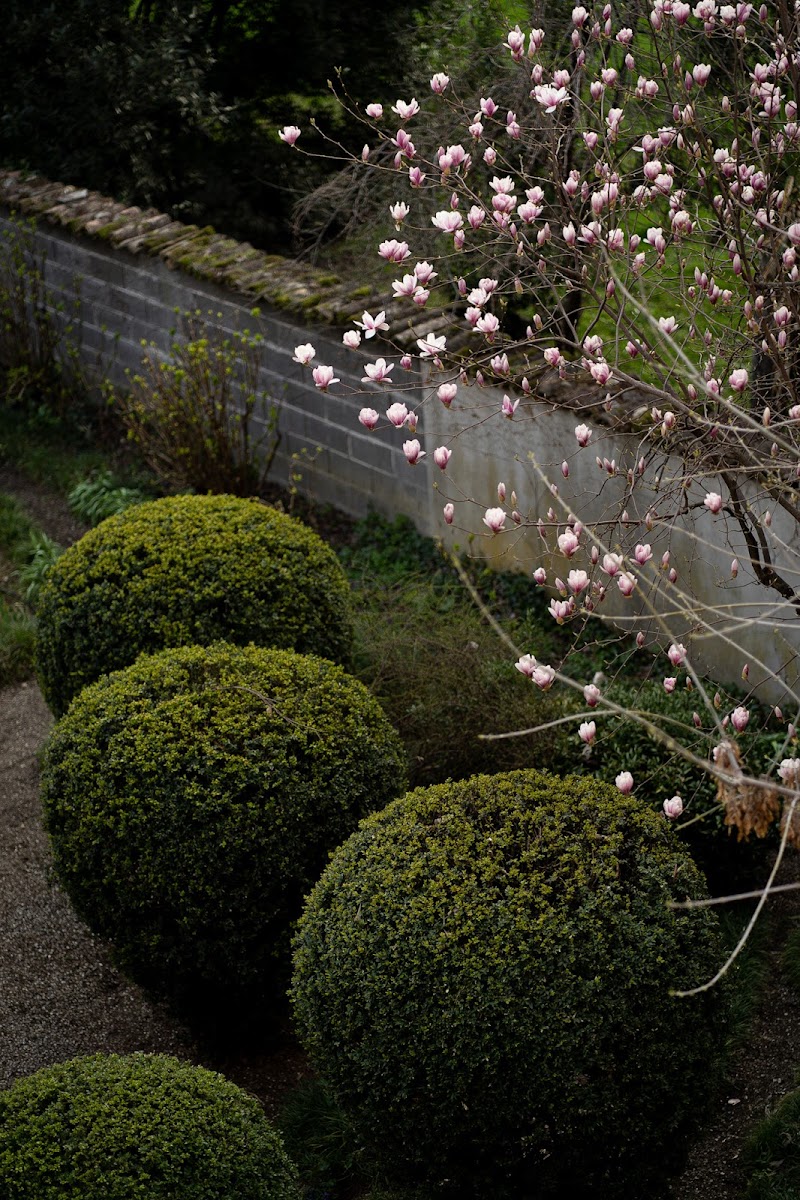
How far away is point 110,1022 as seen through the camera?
4477 mm

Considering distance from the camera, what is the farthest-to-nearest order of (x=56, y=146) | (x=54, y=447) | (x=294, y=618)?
(x=56, y=146) → (x=54, y=447) → (x=294, y=618)

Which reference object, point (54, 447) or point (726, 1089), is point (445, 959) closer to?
point (726, 1089)

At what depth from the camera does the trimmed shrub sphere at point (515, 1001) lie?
312 centimetres

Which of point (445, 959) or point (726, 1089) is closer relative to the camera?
point (445, 959)

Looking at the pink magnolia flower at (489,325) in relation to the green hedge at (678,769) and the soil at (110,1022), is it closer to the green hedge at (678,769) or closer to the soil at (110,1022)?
the green hedge at (678,769)

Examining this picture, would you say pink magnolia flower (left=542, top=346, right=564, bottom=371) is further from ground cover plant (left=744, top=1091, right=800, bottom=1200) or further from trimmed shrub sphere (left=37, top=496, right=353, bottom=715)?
ground cover plant (left=744, top=1091, right=800, bottom=1200)

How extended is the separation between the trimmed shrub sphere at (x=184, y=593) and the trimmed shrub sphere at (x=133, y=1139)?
191 cm

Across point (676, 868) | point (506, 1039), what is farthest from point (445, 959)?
point (676, 868)

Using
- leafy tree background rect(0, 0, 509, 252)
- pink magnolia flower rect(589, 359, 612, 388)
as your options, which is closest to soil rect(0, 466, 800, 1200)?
pink magnolia flower rect(589, 359, 612, 388)

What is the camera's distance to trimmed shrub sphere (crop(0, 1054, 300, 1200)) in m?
2.79

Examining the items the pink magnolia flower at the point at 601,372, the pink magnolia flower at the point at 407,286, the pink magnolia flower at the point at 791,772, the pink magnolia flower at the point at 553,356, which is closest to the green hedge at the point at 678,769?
the pink magnolia flower at the point at 553,356

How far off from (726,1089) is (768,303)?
246cm

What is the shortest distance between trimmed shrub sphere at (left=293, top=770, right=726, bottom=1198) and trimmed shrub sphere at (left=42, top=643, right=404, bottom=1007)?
1.51 ft

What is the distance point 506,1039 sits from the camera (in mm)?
3107
